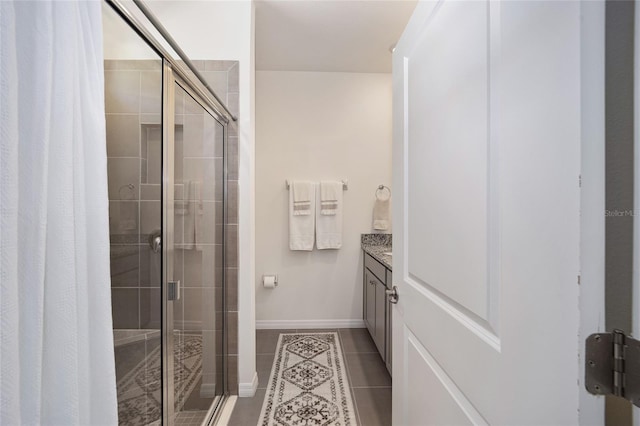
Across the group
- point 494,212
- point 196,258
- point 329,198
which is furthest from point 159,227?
point 329,198

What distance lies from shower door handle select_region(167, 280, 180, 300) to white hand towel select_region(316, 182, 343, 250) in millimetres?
1834

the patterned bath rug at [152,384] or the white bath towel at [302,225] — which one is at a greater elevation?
the white bath towel at [302,225]

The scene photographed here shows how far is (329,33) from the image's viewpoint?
2.47 m

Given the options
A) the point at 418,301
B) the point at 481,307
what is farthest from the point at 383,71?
the point at 481,307

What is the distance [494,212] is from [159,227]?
1.16 metres

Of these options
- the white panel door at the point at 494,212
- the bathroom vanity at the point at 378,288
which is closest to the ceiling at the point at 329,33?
the white panel door at the point at 494,212

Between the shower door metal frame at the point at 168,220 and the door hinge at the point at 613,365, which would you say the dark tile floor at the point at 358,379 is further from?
the door hinge at the point at 613,365

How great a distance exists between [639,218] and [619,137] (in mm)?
102

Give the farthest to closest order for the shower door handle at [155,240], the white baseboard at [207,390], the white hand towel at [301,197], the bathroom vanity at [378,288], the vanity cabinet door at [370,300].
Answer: the white hand towel at [301,197]
the vanity cabinet door at [370,300]
the bathroom vanity at [378,288]
the white baseboard at [207,390]
the shower door handle at [155,240]

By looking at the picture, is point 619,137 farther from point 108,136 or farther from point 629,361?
point 108,136

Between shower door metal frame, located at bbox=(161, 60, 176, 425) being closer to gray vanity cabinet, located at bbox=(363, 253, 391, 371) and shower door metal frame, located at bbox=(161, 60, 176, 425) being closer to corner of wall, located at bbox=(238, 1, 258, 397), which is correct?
corner of wall, located at bbox=(238, 1, 258, 397)

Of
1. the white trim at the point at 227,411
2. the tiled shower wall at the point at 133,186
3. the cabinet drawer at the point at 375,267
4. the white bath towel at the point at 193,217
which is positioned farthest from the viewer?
the cabinet drawer at the point at 375,267

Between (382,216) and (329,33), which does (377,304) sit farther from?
(329,33)

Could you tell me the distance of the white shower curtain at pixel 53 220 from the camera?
46 centimetres
